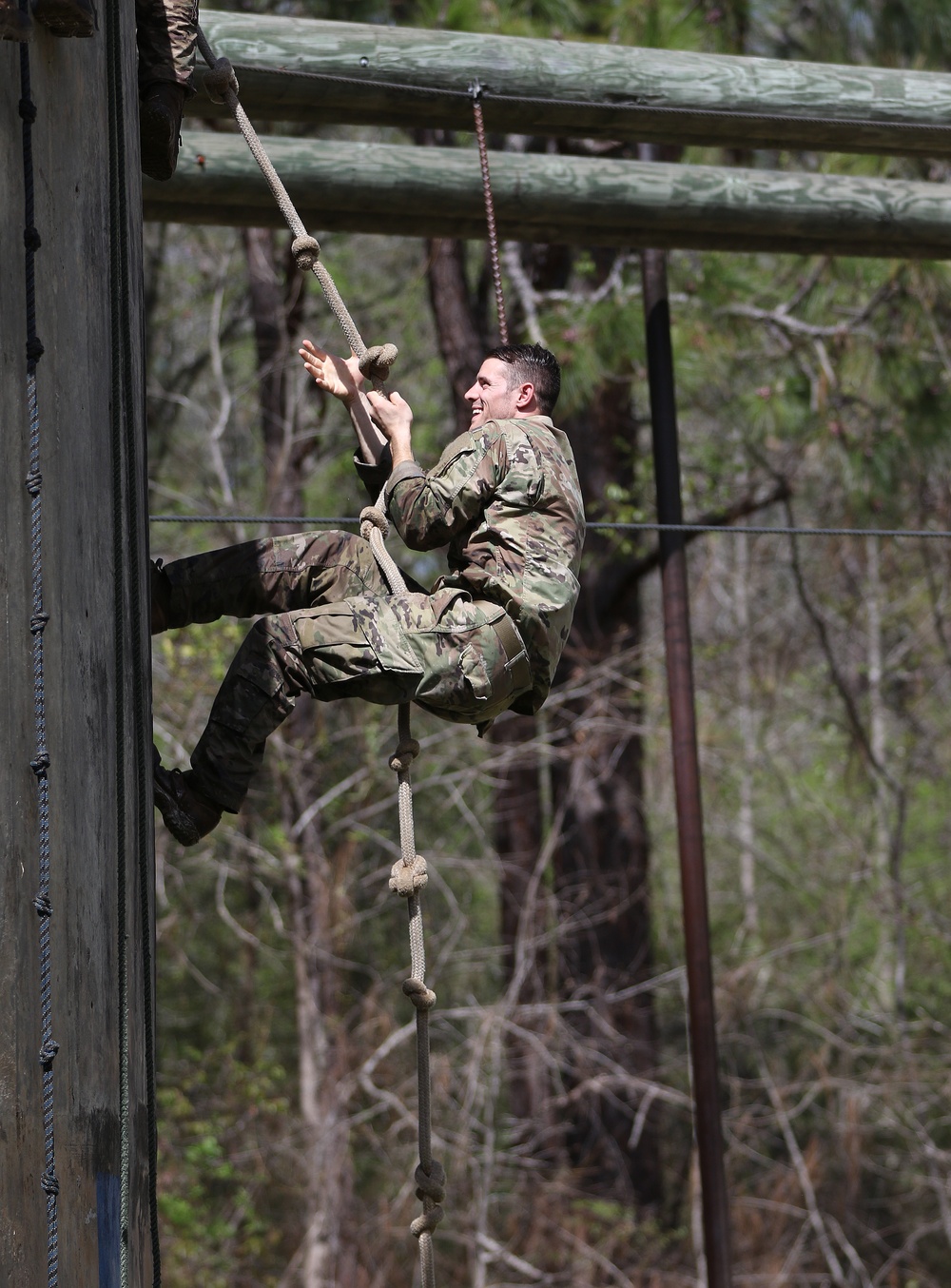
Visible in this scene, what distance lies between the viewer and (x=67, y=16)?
2.49 metres

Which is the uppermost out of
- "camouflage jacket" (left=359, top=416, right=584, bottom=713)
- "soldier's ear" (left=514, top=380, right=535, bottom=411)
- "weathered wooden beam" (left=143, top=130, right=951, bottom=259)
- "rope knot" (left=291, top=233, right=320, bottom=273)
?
"weathered wooden beam" (left=143, top=130, right=951, bottom=259)

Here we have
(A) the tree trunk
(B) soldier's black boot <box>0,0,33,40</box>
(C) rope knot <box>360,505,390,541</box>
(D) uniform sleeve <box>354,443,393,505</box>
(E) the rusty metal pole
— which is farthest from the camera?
(A) the tree trunk

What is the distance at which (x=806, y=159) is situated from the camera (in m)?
12.0

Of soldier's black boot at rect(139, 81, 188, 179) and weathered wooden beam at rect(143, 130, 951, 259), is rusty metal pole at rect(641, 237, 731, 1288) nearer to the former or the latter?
weathered wooden beam at rect(143, 130, 951, 259)

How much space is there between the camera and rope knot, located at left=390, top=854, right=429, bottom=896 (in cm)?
348

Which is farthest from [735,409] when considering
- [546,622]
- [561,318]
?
[546,622]

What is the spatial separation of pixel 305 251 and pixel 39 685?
5.99 feet

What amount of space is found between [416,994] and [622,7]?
7.86m

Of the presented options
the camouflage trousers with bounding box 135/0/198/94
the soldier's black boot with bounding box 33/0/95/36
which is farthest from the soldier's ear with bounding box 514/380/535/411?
the soldier's black boot with bounding box 33/0/95/36

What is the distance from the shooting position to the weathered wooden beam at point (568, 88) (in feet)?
15.6

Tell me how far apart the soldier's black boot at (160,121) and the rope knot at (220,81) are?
403mm

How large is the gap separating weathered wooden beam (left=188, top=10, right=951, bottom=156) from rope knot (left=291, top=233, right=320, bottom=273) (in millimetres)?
1115

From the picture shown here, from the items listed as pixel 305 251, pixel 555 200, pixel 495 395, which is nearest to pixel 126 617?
pixel 305 251

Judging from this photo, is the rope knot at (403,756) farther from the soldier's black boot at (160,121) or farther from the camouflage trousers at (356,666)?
the soldier's black boot at (160,121)
